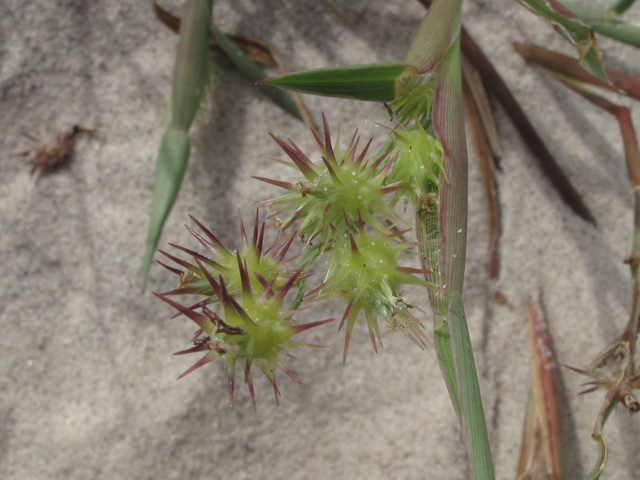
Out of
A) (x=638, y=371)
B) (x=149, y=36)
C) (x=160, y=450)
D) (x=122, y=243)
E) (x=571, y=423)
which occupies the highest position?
(x=149, y=36)

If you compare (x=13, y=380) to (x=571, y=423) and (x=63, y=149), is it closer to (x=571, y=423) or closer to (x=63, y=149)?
(x=63, y=149)

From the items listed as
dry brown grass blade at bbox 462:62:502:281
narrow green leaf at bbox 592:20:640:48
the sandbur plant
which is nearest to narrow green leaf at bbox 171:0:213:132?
the sandbur plant

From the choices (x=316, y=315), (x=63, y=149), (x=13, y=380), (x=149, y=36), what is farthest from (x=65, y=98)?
(x=316, y=315)

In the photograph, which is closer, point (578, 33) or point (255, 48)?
point (578, 33)

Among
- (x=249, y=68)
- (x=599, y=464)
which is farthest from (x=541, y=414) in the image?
(x=249, y=68)

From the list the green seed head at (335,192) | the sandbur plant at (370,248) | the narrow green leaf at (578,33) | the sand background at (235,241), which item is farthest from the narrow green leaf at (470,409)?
the sand background at (235,241)

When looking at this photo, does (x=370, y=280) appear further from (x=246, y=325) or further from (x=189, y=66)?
(x=189, y=66)
